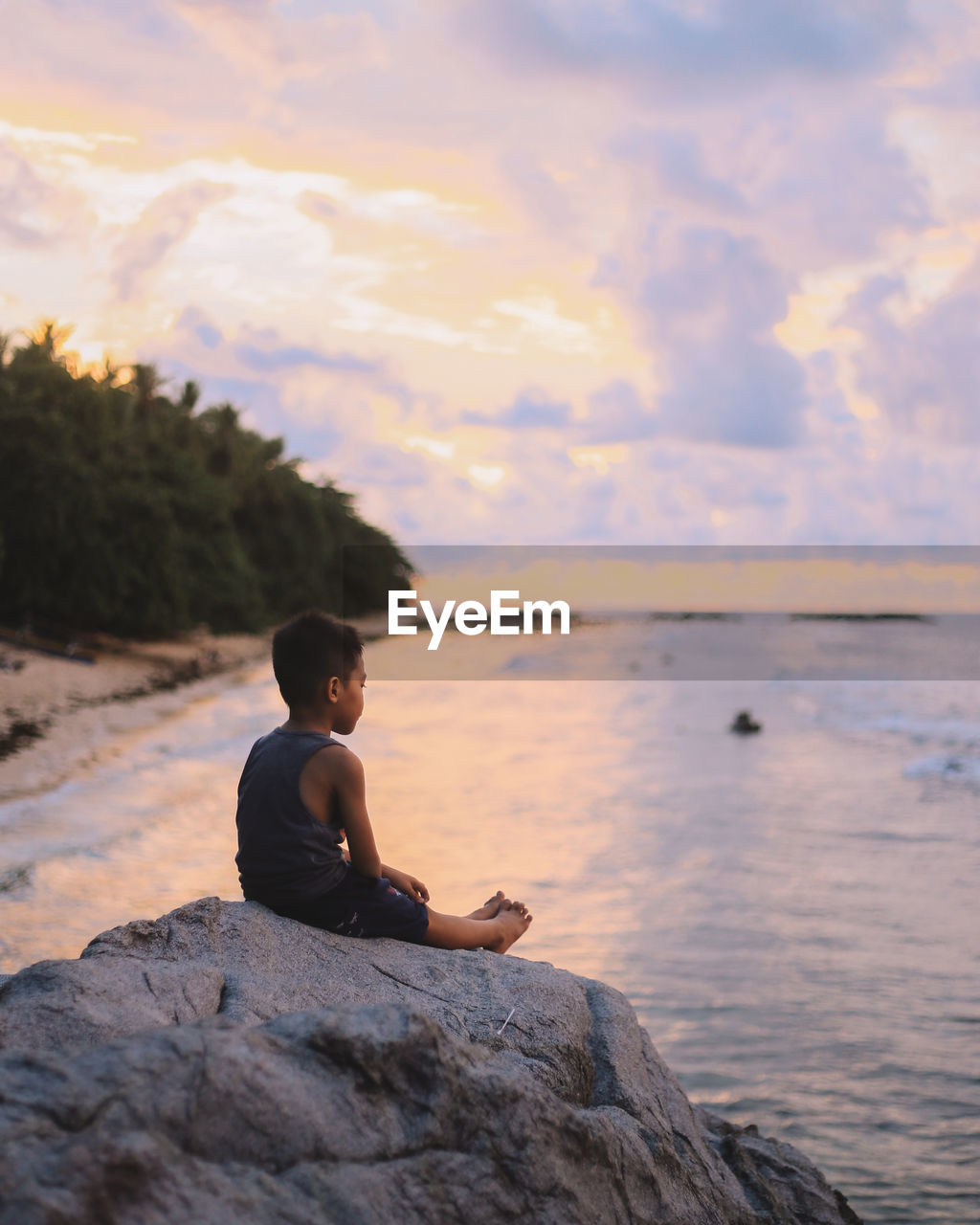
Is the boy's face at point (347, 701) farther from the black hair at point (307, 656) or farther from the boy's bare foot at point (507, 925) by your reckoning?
the boy's bare foot at point (507, 925)

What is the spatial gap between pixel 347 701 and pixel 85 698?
21.7 meters

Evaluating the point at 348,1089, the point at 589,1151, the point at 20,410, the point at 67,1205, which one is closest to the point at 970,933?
the point at 589,1151

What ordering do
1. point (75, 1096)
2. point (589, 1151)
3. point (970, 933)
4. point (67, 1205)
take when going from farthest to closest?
point (970, 933) < point (589, 1151) < point (75, 1096) < point (67, 1205)

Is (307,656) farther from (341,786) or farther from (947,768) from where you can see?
(947,768)

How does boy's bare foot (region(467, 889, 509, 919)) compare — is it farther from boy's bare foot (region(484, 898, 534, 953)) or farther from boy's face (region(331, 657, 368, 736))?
boy's face (region(331, 657, 368, 736))

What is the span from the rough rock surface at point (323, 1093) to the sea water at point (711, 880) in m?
0.35

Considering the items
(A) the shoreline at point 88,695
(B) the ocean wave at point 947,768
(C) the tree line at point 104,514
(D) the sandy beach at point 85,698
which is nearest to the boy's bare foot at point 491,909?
(A) the shoreline at point 88,695

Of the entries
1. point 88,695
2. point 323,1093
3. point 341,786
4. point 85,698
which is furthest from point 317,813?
point 88,695

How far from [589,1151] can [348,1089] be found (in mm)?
794

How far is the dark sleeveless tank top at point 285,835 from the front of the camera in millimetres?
4027

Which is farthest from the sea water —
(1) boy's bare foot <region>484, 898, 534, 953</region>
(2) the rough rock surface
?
(1) boy's bare foot <region>484, 898, 534, 953</region>

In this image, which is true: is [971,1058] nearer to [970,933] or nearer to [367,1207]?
[970,933]

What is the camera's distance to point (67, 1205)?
208 centimetres

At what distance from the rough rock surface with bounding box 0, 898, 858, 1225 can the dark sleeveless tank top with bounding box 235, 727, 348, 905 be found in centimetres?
13
